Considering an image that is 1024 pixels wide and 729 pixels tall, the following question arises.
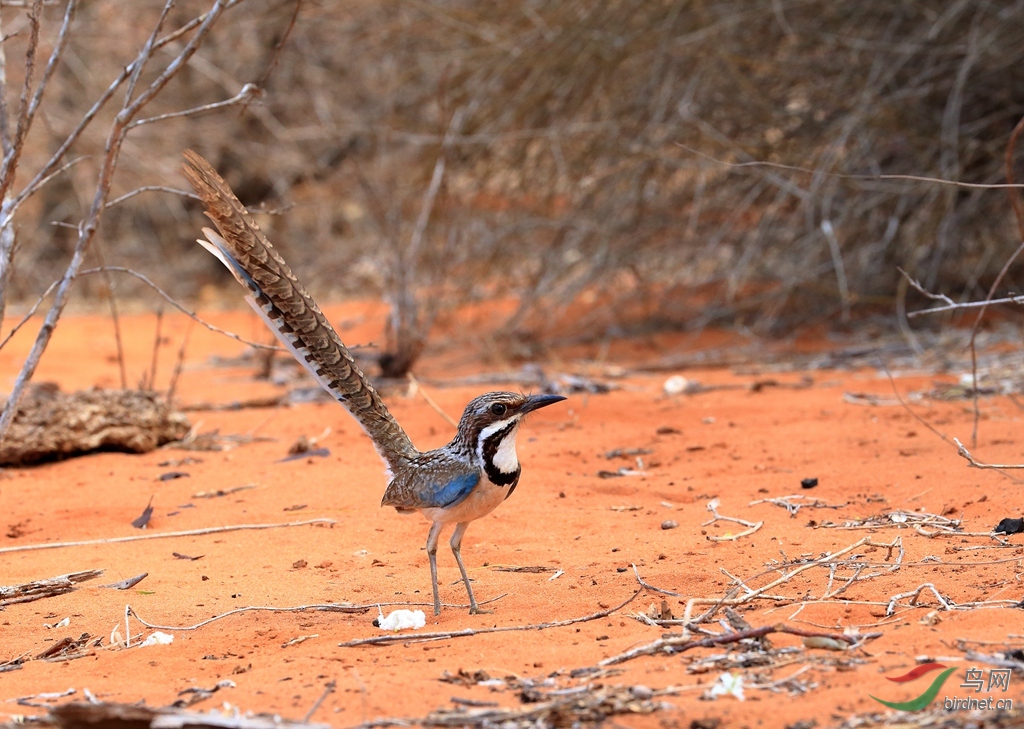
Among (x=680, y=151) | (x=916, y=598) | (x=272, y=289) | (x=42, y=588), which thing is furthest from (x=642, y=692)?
(x=680, y=151)

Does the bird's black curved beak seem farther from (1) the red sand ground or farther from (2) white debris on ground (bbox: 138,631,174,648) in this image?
(2) white debris on ground (bbox: 138,631,174,648)

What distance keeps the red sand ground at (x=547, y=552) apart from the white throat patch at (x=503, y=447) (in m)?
0.53

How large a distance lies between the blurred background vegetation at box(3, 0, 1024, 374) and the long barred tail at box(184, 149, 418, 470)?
422 centimetres

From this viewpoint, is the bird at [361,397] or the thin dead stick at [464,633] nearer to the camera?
the thin dead stick at [464,633]

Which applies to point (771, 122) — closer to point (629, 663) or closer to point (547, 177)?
point (547, 177)

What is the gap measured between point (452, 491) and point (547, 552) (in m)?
1.00

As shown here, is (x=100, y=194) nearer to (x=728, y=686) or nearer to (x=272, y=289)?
(x=272, y=289)

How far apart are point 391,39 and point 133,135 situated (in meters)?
5.37

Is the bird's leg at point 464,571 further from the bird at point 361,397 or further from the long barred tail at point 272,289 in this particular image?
the long barred tail at point 272,289

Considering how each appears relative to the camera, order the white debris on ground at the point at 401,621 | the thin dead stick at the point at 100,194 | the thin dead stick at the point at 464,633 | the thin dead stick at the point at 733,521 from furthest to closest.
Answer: the thin dead stick at the point at 733,521 < the thin dead stick at the point at 100,194 < the white debris on ground at the point at 401,621 < the thin dead stick at the point at 464,633

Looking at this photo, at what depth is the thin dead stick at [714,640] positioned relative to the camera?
3.24 meters

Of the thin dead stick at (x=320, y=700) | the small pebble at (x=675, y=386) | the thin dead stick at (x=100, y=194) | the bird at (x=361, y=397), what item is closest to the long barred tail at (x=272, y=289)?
the bird at (x=361, y=397)

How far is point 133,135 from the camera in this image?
567 inches

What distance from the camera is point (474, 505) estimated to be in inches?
159
